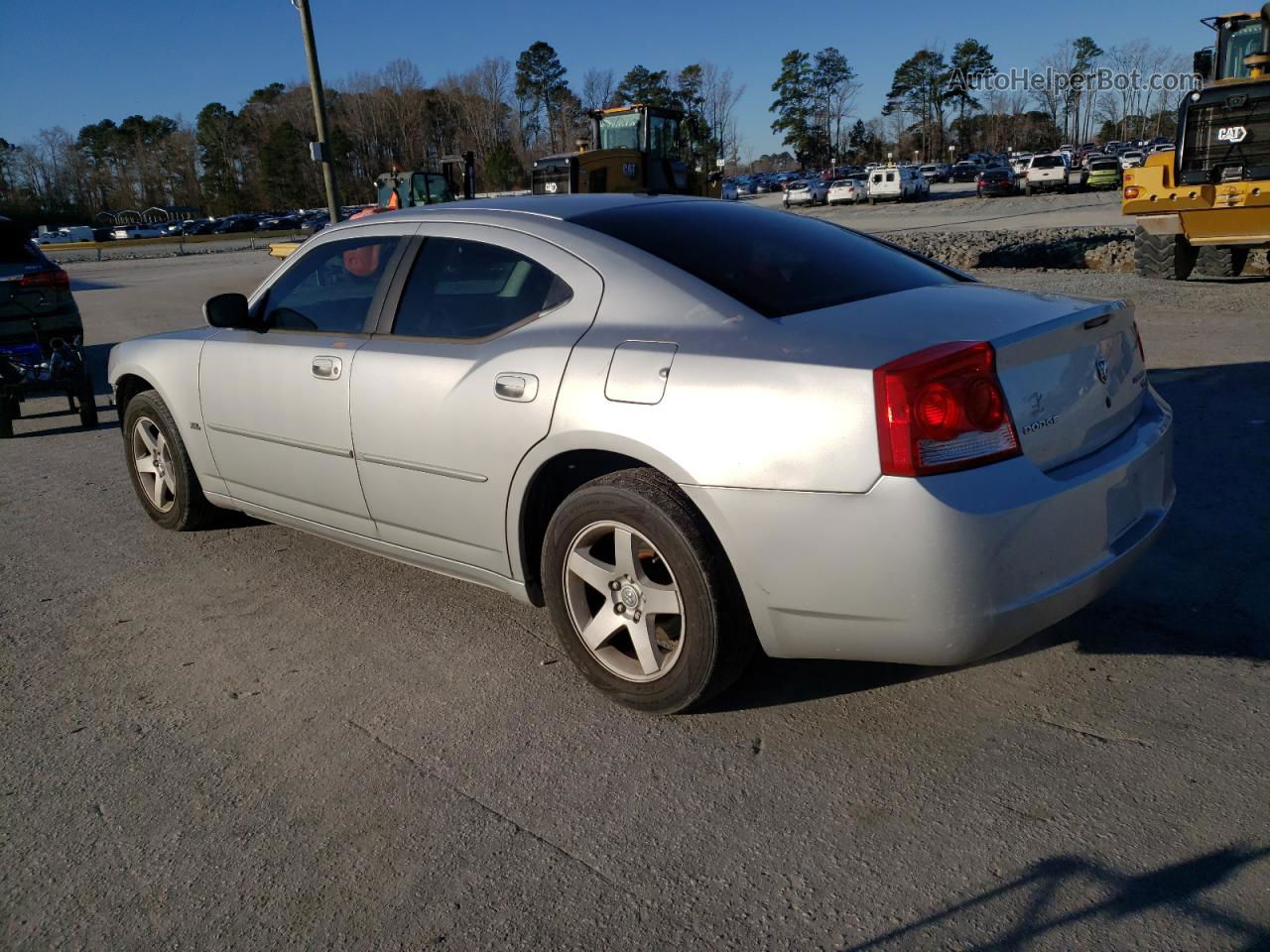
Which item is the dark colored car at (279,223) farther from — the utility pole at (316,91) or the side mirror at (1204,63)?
the side mirror at (1204,63)

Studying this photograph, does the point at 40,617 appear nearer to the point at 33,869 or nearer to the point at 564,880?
the point at 33,869

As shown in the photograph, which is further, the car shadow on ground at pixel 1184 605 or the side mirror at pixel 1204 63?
the side mirror at pixel 1204 63

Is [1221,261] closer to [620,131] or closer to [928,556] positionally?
[928,556]

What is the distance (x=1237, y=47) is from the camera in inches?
521

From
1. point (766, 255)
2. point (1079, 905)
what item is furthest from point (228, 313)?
point (1079, 905)

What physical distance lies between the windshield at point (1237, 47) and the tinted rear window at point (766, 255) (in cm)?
1201

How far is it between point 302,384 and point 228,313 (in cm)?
66

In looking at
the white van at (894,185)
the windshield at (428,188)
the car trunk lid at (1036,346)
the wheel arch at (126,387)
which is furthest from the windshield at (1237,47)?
the white van at (894,185)

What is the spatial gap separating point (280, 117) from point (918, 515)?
126 metres

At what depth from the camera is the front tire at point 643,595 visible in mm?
Answer: 2988

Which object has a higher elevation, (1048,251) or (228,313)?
(228,313)

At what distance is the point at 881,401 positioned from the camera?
2645mm

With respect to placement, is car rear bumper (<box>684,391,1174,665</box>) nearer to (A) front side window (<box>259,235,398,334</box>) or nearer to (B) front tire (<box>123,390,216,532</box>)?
(A) front side window (<box>259,235,398,334</box>)

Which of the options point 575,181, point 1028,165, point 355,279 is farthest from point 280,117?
point 355,279
